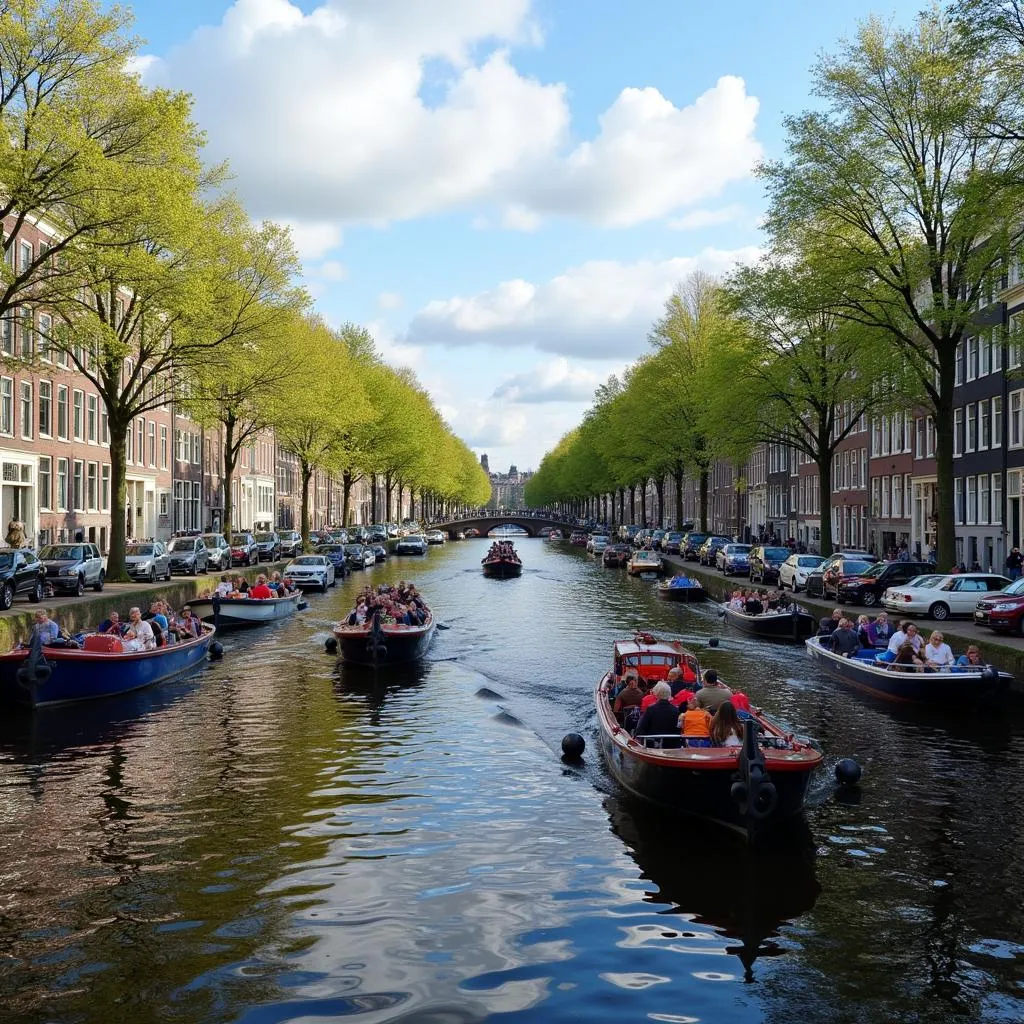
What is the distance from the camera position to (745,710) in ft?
57.6

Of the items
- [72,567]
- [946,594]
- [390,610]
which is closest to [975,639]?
[946,594]

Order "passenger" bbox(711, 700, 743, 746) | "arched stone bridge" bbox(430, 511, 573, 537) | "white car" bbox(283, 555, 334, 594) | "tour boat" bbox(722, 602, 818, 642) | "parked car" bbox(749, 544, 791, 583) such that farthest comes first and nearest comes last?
"arched stone bridge" bbox(430, 511, 573, 537) → "white car" bbox(283, 555, 334, 594) → "parked car" bbox(749, 544, 791, 583) → "tour boat" bbox(722, 602, 818, 642) → "passenger" bbox(711, 700, 743, 746)

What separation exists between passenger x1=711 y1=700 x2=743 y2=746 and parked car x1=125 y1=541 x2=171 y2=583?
34.2 metres

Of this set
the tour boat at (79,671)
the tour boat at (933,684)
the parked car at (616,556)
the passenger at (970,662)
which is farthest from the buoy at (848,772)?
the parked car at (616,556)

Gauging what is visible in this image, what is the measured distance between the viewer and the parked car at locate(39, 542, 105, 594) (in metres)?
36.9

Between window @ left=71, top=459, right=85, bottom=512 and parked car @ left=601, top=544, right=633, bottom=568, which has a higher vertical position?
window @ left=71, top=459, right=85, bottom=512

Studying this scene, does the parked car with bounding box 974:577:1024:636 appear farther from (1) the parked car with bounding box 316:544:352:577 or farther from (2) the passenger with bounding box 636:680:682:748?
(1) the parked car with bounding box 316:544:352:577

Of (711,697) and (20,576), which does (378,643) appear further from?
(711,697)

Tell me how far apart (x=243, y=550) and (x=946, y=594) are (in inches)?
1528

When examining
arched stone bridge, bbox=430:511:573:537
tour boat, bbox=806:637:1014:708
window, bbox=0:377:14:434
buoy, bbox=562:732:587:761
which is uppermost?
window, bbox=0:377:14:434

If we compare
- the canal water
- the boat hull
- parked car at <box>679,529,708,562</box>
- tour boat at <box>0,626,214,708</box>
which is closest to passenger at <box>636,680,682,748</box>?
the canal water

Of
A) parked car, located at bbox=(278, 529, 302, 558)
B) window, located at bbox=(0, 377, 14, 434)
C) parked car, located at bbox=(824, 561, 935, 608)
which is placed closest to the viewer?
parked car, located at bbox=(824, 561, 935, 608)

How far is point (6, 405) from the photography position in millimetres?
49625

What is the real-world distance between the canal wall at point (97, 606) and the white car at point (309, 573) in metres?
8.16
